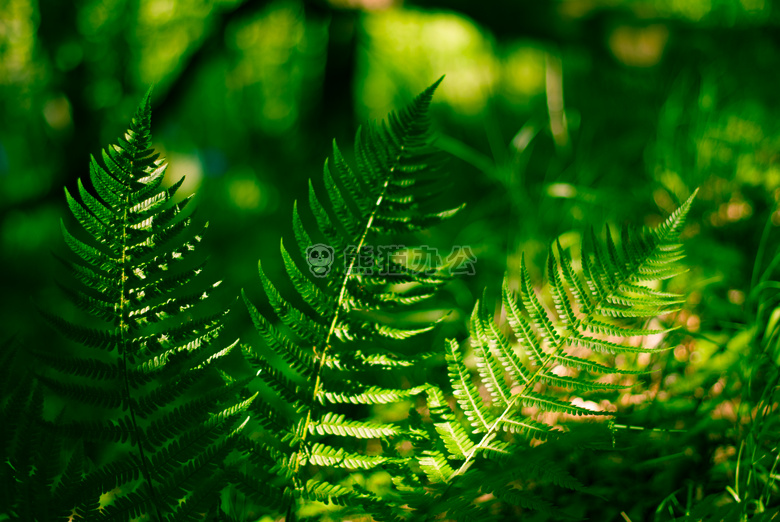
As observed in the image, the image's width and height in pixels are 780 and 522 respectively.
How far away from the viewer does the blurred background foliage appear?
1.35 metres

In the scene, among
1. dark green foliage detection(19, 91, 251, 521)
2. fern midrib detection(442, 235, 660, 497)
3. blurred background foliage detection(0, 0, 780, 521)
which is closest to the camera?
dark green foliage detection(19, 91, 251, 521)

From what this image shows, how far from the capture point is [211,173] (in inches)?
112

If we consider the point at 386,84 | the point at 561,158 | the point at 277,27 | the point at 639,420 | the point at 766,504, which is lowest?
the point at 766,504

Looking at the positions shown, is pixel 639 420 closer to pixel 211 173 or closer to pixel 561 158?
pixel 561 158

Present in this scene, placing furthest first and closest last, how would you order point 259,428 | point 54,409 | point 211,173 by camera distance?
point 211,173 < point 54,409 < point 259,428

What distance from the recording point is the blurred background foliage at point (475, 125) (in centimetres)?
135

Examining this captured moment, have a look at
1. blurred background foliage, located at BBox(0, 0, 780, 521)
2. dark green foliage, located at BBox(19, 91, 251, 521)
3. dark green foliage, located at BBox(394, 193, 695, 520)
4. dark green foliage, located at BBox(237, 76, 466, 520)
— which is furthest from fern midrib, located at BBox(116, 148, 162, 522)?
blurred background foliage, located at BBox(0, 0, 780, 521)

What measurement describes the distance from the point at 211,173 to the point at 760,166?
8.49 ft

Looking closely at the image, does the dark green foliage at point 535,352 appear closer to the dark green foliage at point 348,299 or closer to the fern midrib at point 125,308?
the dark green foliage at point 348,299

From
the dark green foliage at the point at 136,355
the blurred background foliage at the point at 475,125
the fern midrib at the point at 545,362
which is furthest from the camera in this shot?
the blurred background foliage at the point at 475,125

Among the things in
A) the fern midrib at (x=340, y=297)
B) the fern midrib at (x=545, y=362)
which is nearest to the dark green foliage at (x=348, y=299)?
the fern midrib at (x=340, y=297)

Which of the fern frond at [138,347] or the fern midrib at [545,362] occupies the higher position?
the fern frond at [138,347]

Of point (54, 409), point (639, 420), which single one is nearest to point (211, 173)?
point (54, 409)

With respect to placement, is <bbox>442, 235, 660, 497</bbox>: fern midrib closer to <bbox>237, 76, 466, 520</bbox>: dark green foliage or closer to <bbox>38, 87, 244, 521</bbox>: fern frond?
<bbox>237, 76, 466, 520</bbox>: dark green foliage
